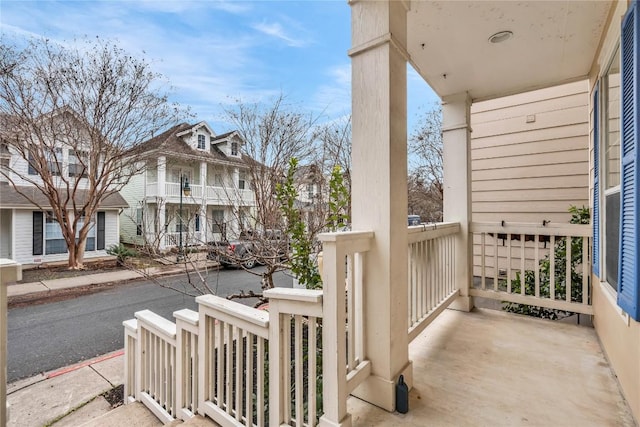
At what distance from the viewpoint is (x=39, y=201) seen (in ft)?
31.8

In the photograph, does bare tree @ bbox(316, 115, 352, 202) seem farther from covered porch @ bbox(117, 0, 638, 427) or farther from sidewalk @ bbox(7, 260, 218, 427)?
sidewalk @ bbox(7, 260, 218, 427)

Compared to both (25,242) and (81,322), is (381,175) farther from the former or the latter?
(25,242)

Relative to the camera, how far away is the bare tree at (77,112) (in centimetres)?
713

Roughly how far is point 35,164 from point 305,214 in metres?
8.66

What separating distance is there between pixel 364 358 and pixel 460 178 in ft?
7.52

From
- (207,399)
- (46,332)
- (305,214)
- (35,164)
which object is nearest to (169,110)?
(35,164)

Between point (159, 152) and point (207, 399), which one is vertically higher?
point (159, 152)

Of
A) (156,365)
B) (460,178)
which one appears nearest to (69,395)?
(156,365)

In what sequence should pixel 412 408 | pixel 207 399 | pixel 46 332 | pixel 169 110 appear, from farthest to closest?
pixel 169 110
pixel 46 332
pixel 207 399
pixel 412 408

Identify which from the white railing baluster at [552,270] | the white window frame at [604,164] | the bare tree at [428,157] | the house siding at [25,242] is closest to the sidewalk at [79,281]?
the house siding at [25,242]

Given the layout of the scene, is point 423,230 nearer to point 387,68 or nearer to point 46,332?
point 387,68

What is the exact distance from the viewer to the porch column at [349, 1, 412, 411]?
5.11 feet

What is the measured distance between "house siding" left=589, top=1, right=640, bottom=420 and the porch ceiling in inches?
6.8

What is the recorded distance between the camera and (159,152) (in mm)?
9352
